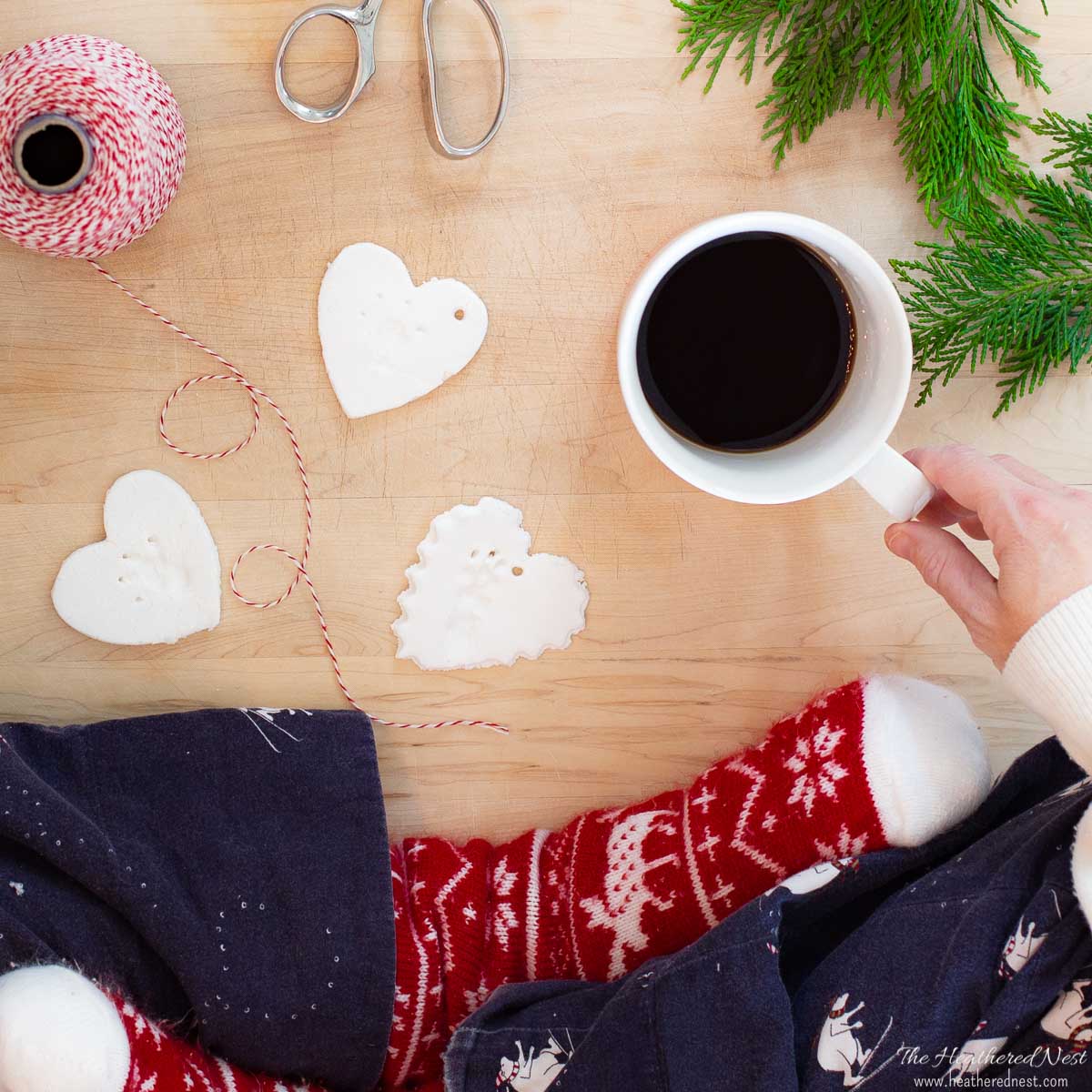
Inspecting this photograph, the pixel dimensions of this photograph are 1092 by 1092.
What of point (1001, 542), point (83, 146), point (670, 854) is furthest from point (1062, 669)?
point (83, 146)

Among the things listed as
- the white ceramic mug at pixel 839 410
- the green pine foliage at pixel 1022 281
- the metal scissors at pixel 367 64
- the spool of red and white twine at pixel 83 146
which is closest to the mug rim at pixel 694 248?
the white ceramic mug at pixel 839 410

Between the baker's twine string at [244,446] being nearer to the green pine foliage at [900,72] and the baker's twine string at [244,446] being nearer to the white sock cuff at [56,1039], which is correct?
the white sock cuff at [56,1039]

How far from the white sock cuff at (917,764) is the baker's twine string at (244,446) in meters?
0.28

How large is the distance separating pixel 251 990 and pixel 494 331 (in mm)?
517

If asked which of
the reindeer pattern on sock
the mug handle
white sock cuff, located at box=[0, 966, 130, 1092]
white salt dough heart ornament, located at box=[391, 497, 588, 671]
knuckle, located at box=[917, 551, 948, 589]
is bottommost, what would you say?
white sock cuff, located at box=[0, 966, 130, 1092]

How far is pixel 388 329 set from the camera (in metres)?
0.73

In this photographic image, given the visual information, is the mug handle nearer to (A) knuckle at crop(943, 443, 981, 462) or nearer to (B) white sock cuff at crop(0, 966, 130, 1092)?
(A) knuckle at crop(943, 443, 981, 462)

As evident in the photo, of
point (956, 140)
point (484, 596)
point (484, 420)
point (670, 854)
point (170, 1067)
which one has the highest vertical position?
point (956, 140)

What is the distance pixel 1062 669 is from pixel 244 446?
57cm

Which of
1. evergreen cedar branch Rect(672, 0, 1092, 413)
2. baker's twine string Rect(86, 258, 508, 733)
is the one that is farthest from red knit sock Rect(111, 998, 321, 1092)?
evergreen cedar branch Rect(672, 0, 1092, 413)

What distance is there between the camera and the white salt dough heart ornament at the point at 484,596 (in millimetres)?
749

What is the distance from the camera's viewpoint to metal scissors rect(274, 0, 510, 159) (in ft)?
2.24

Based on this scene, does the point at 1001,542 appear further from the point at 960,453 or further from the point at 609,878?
the point at 609,878

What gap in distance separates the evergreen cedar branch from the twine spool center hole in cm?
41
